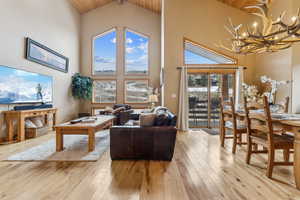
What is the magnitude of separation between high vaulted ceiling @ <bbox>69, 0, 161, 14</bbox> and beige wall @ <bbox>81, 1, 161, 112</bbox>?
175 mm

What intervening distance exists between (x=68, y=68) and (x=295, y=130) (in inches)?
284

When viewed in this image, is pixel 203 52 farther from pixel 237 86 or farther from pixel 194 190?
pixel 194 190

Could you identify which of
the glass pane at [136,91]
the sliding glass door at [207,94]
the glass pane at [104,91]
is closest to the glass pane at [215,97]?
the sliding glass door at [207,94]

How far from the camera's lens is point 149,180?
2.42 m

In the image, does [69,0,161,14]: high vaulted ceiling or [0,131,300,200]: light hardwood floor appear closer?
[0,131,300,200]: light hardwood floor

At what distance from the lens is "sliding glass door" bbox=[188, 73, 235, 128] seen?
658 centimetres

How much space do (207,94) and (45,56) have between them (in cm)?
547

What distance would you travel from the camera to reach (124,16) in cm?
834

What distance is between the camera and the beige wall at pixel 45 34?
4.31 metres

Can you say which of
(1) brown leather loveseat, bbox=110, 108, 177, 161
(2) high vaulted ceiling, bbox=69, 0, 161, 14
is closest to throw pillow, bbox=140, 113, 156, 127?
(1) brown leather loveseat, bbox=110, 108, 177, 161

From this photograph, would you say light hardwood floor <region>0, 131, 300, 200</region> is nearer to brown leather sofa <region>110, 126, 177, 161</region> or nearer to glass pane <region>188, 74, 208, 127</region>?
brown leather sofa <region>110, 126, 177, 161</region>

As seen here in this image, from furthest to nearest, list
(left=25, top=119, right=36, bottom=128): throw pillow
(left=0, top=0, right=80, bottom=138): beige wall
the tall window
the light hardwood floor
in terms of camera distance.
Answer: the tall window < (left=25, top=119, right=36, bottom=128): throw pillow < (left=0, top=0, right=80, bottom=138): beige wall < the light hardwood floor

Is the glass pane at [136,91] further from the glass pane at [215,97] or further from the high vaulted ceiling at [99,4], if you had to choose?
the high vaulted ceiling at [99,4]

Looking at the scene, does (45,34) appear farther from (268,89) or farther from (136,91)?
(268,89)
